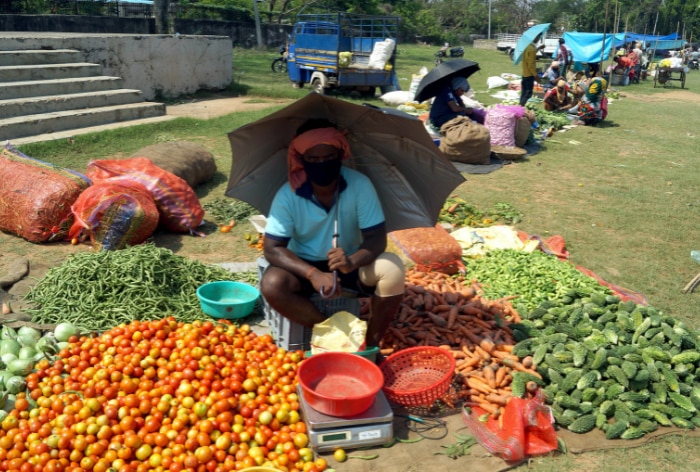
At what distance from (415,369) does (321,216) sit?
997 mm

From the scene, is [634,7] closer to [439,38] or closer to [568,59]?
[439,38]

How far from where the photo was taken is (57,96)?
9531 mm

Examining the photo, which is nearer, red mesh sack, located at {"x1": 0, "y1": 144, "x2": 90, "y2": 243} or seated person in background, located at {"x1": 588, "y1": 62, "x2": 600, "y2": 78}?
red mesh sack, located at {"x1": 0, "y1": 144, "x2": 90, "y2": 243}

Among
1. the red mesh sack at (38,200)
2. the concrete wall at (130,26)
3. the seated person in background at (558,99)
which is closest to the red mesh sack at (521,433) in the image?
the red mesh sack at (38,200)

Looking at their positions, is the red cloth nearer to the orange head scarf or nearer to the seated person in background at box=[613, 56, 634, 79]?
the orange head scarf

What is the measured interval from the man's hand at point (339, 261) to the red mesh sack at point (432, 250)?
5.28ft

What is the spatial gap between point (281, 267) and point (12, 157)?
3.75 meters

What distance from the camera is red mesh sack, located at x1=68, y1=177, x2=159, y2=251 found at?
4828 mm

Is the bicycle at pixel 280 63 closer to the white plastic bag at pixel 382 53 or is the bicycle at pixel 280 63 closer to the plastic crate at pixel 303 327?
the white plastic bag at pixel 382 53

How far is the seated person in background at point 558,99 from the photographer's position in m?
13.3

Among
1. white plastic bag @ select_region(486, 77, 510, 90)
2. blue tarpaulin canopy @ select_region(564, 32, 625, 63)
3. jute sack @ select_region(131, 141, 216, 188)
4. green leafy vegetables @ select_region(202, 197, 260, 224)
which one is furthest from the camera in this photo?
A: blue tarpaulin canopy @ select_region(564, 32, 625, 63)

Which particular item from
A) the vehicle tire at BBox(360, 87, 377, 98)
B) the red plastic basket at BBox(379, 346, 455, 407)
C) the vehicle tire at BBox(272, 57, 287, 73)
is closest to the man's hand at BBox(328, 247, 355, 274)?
the red plastic basket at BBox(379, 346, 455, 407)

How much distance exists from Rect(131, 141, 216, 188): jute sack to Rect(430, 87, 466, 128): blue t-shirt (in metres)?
3.38

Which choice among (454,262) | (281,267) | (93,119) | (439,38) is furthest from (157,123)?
(439,38)
